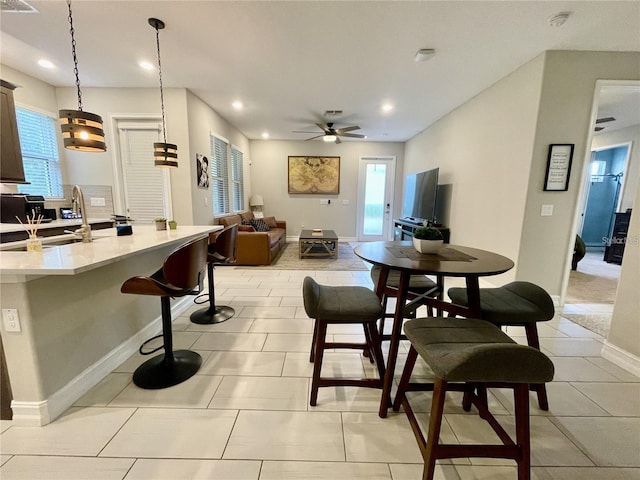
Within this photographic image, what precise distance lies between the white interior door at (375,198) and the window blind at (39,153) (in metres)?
6.00

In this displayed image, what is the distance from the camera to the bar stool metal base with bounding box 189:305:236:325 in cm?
256

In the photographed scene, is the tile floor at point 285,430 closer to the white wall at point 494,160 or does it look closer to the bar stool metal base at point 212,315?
the bar stool metal base at point 212,315

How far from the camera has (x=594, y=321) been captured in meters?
2.67

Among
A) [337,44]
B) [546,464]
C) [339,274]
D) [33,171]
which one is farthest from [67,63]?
[546,464]

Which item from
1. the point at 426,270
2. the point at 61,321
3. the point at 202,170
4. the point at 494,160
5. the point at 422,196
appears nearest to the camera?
the point at 426,270

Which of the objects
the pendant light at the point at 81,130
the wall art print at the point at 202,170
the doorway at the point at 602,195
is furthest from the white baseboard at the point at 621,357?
the doorway at the point at 602,195

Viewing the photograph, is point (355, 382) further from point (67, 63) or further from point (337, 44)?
point (67, 63)

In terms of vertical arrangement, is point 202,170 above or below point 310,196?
above

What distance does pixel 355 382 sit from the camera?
1527mm

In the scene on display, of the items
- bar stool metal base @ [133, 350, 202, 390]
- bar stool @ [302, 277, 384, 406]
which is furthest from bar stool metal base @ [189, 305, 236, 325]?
bar stool @ [302, 277, 384, 406]

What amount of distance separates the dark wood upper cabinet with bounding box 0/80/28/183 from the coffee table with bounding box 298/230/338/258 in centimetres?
385

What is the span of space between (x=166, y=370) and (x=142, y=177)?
3.24 meters

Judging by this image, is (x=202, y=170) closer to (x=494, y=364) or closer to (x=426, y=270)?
(x=426, y=270)

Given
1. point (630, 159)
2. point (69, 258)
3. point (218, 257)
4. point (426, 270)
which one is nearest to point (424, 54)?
point (426, 270)
